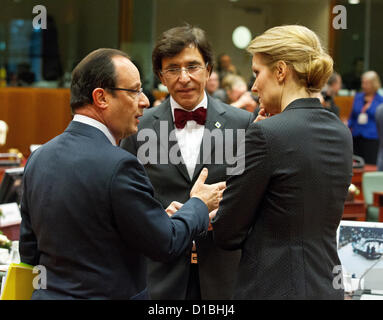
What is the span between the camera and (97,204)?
1739mm

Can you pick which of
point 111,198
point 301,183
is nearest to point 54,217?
point 111,198

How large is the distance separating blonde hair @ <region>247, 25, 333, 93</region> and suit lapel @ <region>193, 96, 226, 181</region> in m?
0.72

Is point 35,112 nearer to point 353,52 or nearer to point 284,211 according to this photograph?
point 353,52

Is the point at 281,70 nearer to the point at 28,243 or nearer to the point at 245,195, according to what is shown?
the point at 245,195

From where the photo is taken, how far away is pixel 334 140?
74.6 inches

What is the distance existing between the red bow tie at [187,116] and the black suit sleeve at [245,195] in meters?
0.79

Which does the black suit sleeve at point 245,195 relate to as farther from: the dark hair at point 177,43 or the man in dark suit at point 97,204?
the dark hair at point 177,43

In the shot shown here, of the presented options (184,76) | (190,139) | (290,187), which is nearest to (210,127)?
(190,139)

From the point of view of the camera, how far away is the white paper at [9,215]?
3.26 metres

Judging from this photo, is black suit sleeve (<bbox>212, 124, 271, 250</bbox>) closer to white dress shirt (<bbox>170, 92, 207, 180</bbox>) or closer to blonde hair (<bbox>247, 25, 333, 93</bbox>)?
blonde hair (<bbox>247, 25, 333, 93</bbox>)

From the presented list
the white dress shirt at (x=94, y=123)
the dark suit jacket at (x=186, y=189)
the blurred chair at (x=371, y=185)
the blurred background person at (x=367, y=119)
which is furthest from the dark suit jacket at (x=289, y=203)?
the blurred background person at (x=367, y=119)

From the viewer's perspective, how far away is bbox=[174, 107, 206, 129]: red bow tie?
8.71 ft

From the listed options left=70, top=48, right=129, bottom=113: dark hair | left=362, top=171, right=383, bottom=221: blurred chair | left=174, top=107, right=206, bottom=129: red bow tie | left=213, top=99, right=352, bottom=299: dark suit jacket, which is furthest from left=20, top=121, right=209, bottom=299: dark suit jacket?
left=362, top=171, right=383, bottom=221: blurred chair
